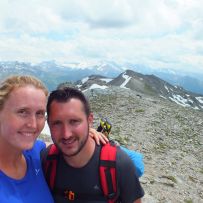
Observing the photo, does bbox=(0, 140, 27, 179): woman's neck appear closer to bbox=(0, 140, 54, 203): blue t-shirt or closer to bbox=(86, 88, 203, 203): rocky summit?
bbox=(0, 140, 54, 203): blue t-shirt

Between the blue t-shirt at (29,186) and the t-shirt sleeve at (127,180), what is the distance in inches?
46.3

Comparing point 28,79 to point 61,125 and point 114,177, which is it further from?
point 114,177

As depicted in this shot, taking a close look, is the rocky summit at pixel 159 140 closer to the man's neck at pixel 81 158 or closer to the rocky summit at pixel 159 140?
the rocky summit at pixel 159 140

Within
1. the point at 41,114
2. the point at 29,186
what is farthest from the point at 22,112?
the point at 29,186

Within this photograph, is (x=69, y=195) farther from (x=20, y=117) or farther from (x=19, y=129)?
(x=20, y=117)

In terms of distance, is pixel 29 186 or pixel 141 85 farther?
pixel 141 85

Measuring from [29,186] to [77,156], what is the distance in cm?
88

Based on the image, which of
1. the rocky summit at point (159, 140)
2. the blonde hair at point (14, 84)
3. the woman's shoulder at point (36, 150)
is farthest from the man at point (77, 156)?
the rocky summit at point (159, 140)

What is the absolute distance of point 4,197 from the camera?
5234 mm

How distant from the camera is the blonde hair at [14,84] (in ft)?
17.8

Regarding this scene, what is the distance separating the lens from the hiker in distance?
17.6 feet

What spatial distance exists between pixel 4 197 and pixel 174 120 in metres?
30.1

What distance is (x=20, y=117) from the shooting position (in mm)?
5371

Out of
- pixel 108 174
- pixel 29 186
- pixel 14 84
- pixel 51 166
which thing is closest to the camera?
pixel 14 84
